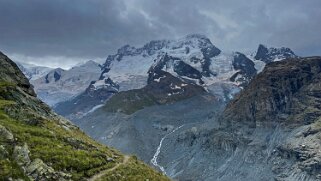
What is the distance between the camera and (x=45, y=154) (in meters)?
59.1

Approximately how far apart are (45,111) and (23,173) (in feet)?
117

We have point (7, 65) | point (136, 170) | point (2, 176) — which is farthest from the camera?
point (7, 65)

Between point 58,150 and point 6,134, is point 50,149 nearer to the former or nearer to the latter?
point 58,150

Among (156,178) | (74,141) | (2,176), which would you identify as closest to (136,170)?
(156,178)

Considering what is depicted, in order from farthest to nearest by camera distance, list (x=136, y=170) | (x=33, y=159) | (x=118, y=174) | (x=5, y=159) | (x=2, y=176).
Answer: (x=136, y=170) → (x=118, y=174) → (x=33, y=159) → (x=5, y=159) → (x=2, y=176)

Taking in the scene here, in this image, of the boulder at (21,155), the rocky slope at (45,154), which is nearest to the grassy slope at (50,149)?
the rocky slope at (45,154)

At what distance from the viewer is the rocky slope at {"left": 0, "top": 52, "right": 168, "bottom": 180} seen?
5438 cm

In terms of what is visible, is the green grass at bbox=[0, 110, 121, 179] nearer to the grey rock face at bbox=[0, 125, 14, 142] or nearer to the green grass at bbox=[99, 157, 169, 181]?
the green grass at bbox=[99, 157, 169, 181]

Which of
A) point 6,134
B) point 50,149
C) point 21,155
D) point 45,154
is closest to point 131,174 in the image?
point 50,149

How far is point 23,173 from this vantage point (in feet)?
169

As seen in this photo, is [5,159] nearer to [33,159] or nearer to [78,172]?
[33,159]

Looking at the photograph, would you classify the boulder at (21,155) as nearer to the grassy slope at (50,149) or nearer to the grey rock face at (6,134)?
the grassy slope at (50,149)

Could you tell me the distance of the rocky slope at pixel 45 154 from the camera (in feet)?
178

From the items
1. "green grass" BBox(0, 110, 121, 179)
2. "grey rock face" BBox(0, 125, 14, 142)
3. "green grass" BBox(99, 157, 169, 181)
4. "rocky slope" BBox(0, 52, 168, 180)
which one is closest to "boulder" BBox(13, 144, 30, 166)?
"rocky slope" BBox(0, 52, 168, 180)
